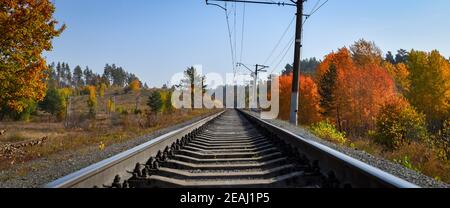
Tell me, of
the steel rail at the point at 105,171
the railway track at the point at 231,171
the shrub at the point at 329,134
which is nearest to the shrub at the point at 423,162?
the shrub at the point at 329,134

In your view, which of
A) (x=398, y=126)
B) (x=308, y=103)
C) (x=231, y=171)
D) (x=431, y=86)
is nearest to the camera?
(x=231, y=171)

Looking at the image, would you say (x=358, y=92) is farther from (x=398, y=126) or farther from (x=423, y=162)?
(x=423, y=162)

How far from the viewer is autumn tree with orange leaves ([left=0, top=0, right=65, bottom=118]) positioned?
1736 centimetres

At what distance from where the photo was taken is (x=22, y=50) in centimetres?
1784

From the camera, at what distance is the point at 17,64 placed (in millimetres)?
17734

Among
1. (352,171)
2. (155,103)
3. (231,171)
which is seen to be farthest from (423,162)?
(155,103)

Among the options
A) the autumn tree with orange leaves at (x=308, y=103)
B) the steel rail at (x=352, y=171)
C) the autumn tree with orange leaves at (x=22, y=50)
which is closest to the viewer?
the steel rail at (x=352, y=171)

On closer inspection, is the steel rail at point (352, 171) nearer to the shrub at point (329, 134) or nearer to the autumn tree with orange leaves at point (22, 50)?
the shrub at point (329, 134)

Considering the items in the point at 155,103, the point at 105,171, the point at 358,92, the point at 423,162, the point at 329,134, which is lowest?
the point at 155,103

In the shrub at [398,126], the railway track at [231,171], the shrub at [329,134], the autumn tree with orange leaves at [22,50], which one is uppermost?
the autumn tree with orange leaves at [22,50]

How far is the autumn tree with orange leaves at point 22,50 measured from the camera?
17359 mm

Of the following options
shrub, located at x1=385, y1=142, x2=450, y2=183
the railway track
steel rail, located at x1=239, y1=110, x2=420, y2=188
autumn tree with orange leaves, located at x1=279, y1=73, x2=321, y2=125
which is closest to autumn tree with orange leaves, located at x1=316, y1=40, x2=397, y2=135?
autumn tree with orange leaves, located at x1=279, y1=73, x2=321, y2=125
